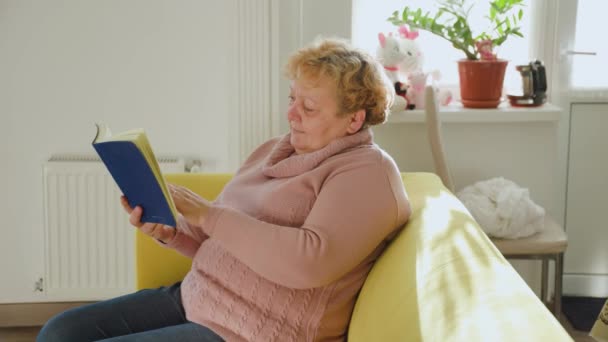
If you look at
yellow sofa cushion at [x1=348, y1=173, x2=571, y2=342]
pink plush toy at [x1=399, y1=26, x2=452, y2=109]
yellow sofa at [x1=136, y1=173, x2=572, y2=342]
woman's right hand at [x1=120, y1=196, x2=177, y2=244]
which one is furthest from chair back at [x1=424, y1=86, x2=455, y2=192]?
woman's right hand at [x1=120, y1=196, x2=177, y2=244]

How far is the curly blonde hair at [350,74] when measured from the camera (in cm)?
186

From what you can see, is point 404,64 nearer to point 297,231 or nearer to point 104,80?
point 104,80

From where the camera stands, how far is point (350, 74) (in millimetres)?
1860

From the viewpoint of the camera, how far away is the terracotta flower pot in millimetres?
2996

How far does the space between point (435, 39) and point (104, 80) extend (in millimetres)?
1224

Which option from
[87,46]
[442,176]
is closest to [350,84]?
[442,176]

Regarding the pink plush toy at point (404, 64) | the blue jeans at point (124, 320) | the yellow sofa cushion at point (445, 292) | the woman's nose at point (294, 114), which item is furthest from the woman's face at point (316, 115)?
the pink plush toy at point (404, 64)

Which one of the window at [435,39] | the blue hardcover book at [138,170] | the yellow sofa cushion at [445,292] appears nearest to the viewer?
the yellow sofa cushion at [445,292]

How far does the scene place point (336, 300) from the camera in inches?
70.1

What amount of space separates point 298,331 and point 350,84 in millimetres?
544

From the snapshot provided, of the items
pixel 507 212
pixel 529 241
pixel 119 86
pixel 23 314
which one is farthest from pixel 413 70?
pixel 23 314

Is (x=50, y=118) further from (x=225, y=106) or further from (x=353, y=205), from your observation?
(x=353, y=205)

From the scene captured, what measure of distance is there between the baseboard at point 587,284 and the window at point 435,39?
2.62ft

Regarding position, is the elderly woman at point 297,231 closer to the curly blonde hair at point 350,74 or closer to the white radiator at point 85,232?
the curly blonde hair at point 350,74
